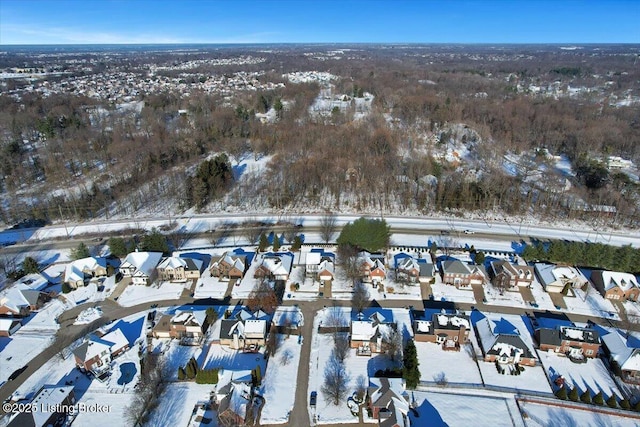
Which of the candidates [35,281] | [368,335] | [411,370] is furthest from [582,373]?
[35,281]

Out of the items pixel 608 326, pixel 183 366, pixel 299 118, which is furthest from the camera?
pixel 299 118

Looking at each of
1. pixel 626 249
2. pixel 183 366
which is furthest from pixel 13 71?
pixel 626 249

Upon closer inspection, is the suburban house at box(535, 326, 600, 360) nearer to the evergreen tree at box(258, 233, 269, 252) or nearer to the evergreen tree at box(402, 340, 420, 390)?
the evergreen tree at box(402, 340, 420, 390)

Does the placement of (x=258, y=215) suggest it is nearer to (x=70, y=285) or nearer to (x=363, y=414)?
(x=70, y=285)

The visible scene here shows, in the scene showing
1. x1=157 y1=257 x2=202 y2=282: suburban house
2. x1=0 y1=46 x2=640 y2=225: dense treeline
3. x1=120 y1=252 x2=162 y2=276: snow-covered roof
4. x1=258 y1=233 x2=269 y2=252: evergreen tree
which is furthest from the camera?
x1=0 y1=46 x2=640 y2=225: dense treeline

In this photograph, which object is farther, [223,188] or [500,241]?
[223,188]

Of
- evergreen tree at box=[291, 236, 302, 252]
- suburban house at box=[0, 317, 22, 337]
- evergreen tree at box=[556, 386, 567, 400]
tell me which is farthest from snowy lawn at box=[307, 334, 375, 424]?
suburban house at box=[0, 317, 22, 337]

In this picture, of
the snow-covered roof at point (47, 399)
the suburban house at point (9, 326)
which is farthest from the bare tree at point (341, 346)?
the suburban house at point (9, 326)
